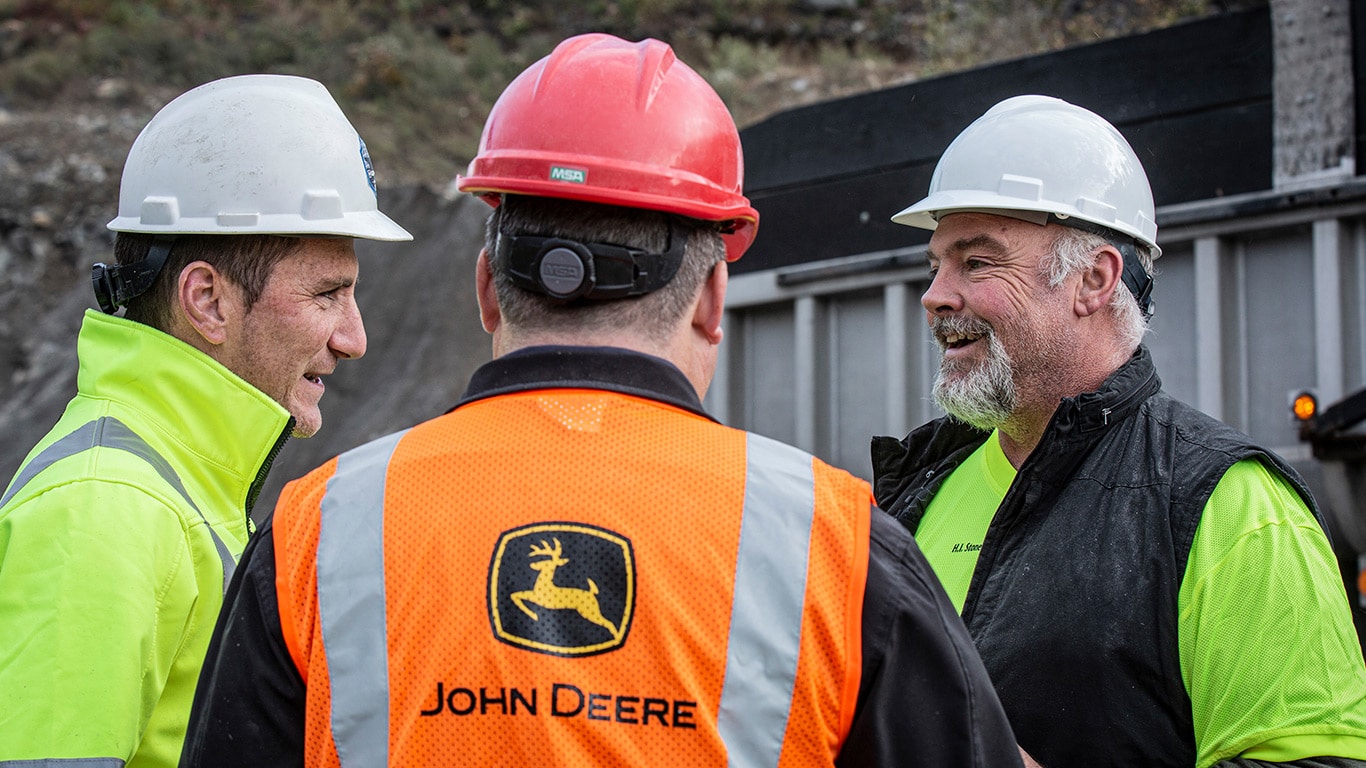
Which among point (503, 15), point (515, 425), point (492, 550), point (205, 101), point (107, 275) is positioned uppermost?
point (503, 15)

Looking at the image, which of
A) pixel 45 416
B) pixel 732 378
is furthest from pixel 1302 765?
pixel 45 416

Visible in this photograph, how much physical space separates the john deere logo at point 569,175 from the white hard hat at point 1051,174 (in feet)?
4.99

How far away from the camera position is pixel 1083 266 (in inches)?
119

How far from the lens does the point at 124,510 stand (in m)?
2.19

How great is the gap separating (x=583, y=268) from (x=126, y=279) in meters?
1.38

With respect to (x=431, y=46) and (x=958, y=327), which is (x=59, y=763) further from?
(x=431, y=46)

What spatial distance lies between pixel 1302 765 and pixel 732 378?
461cm

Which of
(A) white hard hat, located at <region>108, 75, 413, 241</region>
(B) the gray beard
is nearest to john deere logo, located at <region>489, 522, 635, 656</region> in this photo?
(A) white hard hat, located at <region>108, 75, 413, 241</region>

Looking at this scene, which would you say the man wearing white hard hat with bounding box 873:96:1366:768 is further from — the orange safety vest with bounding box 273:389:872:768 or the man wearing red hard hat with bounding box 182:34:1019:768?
the orange safety vest with bounding box 273:389:872:768

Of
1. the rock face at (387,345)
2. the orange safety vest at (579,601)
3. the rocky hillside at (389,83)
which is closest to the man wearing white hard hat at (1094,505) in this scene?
the orange safety vest at (579,601)

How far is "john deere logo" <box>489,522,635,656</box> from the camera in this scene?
151 cm

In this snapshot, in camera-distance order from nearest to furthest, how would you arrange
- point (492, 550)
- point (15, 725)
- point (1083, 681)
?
point (492, 550)
point (15, 725)
point (1083, 681)

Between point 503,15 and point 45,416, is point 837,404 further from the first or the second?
point 503,15

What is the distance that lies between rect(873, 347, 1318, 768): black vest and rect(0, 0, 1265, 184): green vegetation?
1578 centimetres
